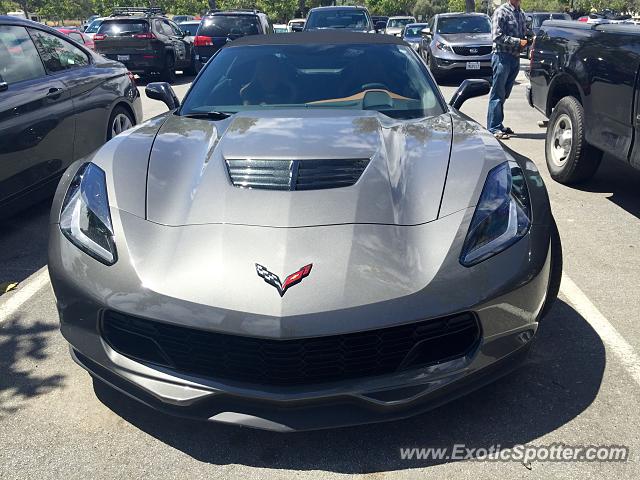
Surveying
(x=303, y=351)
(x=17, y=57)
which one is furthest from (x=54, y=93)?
(x=303, y=351)

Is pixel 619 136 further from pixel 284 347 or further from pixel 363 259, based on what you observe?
pixel 284 347

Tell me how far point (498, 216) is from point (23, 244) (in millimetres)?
3557

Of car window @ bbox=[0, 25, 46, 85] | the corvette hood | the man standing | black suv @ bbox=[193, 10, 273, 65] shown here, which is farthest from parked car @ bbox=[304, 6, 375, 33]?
the corvette hood

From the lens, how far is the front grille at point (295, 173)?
2523mm

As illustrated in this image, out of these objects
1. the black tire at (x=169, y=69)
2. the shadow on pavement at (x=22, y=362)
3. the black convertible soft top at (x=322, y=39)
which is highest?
the black convertible soft top at (x=322, y=39)

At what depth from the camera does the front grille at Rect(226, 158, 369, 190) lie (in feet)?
8.28

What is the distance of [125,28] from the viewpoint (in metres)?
14.7

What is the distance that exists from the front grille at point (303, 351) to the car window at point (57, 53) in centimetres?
357

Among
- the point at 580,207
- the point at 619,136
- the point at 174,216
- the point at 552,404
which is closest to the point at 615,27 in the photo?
the point at 619,136

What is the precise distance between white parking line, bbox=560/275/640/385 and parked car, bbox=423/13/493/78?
1044 cm

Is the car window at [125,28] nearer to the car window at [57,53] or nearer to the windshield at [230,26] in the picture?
the windshield at [230,26]

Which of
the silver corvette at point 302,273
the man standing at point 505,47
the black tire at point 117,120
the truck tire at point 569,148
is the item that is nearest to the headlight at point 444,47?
the man standing at point 505,47

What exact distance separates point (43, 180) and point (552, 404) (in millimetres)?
3864

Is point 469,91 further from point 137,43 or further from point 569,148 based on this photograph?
point 137,43
